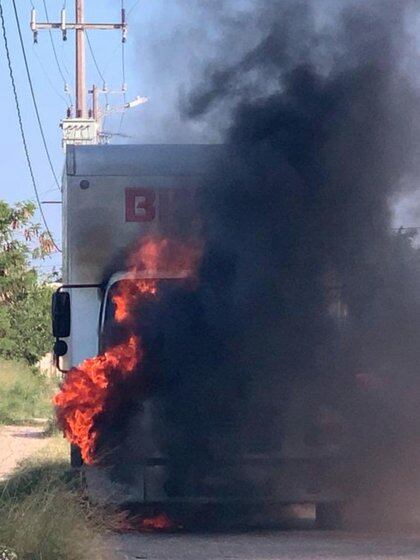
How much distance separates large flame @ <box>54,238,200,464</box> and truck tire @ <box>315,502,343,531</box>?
197 cm

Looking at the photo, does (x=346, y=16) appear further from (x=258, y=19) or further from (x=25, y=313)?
(x=25, y=313)

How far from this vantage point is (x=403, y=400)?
10.4 m

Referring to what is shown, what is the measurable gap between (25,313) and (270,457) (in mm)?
22154

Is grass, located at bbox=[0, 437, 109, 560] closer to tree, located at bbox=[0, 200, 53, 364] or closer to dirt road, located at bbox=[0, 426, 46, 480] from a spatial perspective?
dirt road, located at bbox=[0, 426, 46, 480]

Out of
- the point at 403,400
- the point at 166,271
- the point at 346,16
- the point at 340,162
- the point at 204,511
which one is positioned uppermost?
the point at 346,16

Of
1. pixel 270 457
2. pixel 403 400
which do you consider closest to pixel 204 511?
pixel 270 457

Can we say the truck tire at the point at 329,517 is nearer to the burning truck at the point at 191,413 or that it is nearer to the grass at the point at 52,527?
the burning truck at the point at 191,413

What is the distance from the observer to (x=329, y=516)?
35.8 feet

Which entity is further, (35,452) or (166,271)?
(35,452)

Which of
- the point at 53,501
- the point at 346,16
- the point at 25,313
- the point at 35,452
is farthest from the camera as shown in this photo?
the point at 25,313

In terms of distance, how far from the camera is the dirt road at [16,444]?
53.2ft

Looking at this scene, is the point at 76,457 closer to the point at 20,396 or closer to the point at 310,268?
the point at 310,268

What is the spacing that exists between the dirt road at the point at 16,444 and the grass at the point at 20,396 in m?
2.35

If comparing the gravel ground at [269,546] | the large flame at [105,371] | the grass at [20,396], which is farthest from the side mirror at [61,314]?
the grass at [20,396]
